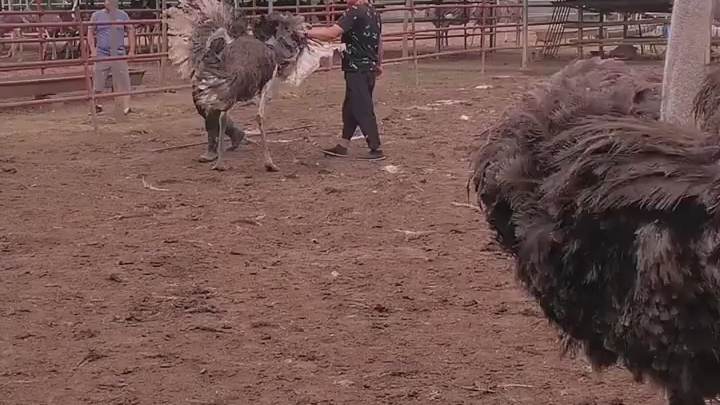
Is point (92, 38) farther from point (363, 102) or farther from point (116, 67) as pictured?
point (363, 102)

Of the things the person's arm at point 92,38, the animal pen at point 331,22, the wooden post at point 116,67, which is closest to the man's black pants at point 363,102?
the animal pen at point 331,22

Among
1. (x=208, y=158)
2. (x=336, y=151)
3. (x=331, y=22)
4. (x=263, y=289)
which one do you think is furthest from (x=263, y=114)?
(x=331, y=22)

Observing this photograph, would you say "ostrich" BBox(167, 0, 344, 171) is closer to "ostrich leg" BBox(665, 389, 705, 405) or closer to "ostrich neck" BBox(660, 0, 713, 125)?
A: "ostrich neck" BBox(660, 0, 713, 125)

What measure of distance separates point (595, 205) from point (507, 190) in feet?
1.26

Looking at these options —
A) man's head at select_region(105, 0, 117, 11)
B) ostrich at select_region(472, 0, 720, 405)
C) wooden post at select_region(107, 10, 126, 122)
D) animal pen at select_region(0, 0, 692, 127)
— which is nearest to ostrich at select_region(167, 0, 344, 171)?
animal pen at select_region(0, 0, 692, 127)

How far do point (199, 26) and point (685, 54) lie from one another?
17.3 feet

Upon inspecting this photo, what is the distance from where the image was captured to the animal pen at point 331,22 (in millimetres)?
9875

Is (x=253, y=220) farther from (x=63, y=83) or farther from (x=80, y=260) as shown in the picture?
(x=63, y=83)

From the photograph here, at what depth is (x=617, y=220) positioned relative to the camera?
2197 mm

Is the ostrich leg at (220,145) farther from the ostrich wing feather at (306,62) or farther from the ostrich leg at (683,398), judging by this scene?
the ostrich leg at (683,398)

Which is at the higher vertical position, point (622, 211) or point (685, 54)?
point (685, 54)

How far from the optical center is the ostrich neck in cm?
271

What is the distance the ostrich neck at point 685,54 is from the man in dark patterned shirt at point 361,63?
16.8 feet

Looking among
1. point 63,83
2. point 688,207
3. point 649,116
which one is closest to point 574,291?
point 688,207
